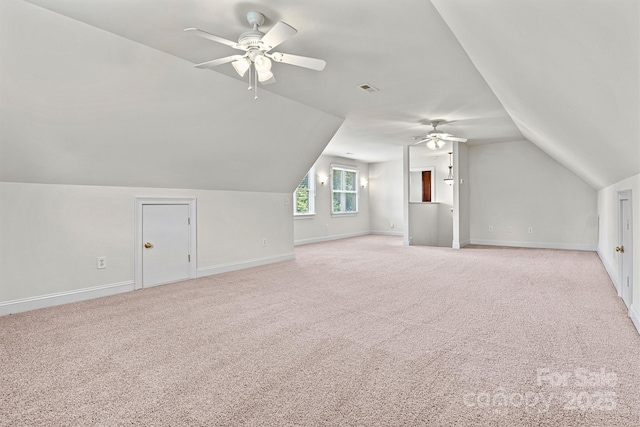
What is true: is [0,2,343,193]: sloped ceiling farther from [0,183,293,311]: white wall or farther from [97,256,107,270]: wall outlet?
[97,256,107,270]: wall outlet

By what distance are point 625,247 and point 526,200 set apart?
491 centimetres

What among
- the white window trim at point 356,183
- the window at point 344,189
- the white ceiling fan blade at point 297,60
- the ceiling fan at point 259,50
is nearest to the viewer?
the ceiling fan at point 259,50

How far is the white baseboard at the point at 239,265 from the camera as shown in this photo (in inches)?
205

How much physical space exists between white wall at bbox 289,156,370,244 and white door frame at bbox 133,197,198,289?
3.97 meters

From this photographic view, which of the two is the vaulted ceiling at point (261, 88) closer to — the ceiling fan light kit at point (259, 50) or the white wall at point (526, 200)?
the ceiling fan light kit at point (259, 50)

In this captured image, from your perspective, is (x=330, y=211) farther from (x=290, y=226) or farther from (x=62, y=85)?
(x=62, y=85)

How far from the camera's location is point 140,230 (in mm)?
4406

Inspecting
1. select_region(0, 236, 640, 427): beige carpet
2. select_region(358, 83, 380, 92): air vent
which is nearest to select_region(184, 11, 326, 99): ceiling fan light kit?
select_region(358, 83, 380, 92): air vent

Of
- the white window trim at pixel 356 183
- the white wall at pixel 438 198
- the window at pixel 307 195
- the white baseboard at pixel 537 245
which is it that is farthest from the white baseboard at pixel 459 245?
the window at pixel 307 195

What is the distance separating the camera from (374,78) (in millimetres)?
4004

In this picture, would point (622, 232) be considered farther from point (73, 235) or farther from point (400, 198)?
point (400, 198)

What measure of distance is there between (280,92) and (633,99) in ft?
11.6

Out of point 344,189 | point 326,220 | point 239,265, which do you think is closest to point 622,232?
point 239,265

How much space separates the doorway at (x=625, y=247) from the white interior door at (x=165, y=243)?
517 centimetres
